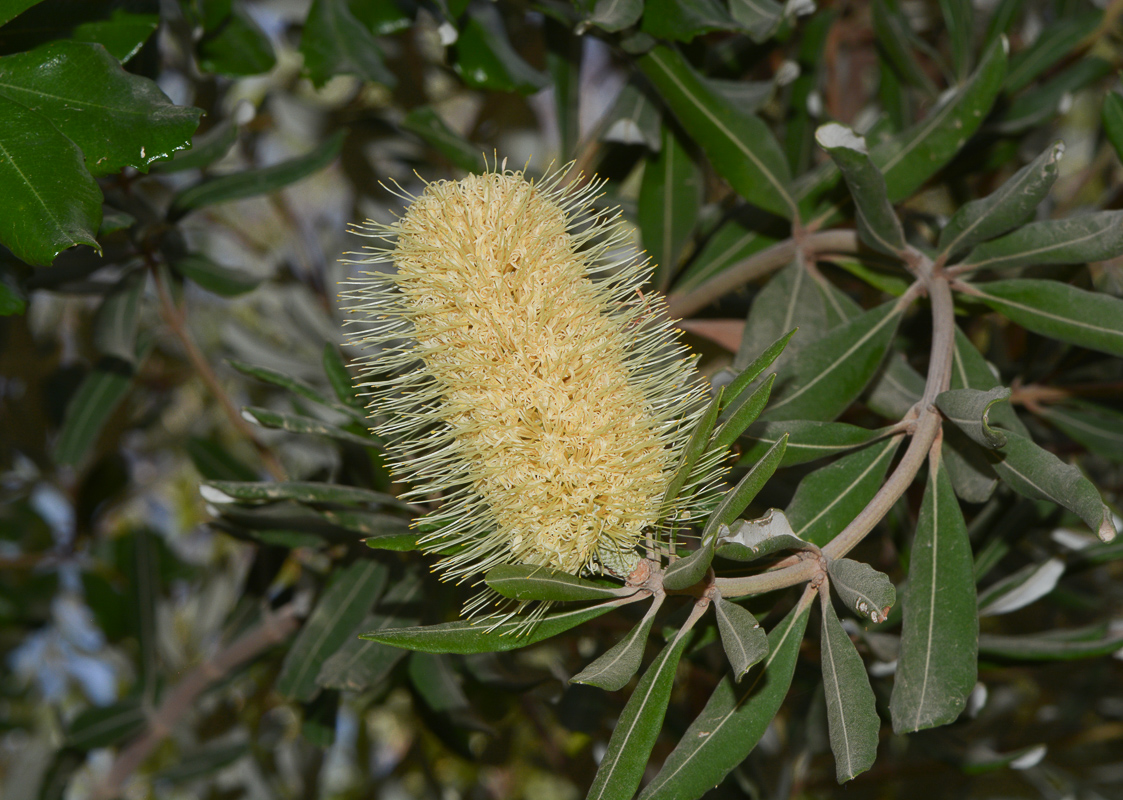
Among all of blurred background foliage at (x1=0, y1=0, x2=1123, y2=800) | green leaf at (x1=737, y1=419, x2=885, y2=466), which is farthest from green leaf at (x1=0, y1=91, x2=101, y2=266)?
green leaf at (x1=737, y1=419, x2=885, y2=466)

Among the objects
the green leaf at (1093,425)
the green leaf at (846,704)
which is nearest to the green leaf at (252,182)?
the green leaf at (846,704)

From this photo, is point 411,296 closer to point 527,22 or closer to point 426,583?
point 426,583

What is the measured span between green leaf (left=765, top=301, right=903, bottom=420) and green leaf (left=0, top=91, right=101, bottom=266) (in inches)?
27.6

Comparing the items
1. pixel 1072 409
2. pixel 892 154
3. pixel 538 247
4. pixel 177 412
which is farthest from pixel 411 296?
pixel 177 412

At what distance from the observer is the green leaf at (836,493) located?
2.78 feet

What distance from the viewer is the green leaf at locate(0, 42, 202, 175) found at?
79 centimetres

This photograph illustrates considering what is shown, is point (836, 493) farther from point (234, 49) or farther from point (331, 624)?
point (234, 49)

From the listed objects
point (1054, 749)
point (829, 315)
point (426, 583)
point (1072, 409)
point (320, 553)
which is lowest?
point (1054, 749)

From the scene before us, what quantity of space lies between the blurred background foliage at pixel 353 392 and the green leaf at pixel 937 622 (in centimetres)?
15

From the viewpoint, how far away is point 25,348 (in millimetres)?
1911

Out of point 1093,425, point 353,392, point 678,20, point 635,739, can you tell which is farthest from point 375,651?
point 1093,425

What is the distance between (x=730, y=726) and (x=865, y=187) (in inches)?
23.1

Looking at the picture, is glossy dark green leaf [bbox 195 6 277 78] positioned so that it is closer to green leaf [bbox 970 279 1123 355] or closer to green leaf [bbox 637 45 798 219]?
green leaf [bbox 637 45 798 219]

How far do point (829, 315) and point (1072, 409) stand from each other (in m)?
0.45
